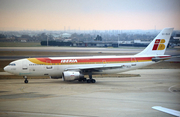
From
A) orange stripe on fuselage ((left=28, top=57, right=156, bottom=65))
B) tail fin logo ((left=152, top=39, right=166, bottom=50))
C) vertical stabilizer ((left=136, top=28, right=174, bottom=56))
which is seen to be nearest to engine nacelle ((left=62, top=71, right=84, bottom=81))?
orange stripe on fuselage ((left=28, top=57, right=156, bottom=65))

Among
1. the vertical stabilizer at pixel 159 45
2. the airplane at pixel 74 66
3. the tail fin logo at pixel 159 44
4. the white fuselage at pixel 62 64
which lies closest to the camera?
the airplane at pixel 74 66

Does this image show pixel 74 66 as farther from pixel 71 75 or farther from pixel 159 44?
pixel 159 44

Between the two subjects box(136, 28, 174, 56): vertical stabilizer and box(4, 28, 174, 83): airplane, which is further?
box(136, 28, 174, 56): vertical stabilizer

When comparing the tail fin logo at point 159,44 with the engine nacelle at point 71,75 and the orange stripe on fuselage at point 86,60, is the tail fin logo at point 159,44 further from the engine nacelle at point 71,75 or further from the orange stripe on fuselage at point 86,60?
the engine nacelle at point 71,75

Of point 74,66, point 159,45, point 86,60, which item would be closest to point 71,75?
point 74,66

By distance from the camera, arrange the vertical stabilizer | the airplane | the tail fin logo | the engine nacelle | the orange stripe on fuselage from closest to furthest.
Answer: the engine nacelle
the airplane
the orange stripe on fuselage
the vertical stabilizer
the tail fin logo

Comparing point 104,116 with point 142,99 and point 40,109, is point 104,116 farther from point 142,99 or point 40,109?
point 142,99

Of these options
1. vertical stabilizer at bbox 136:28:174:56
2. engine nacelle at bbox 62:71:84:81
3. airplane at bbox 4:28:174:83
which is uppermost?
vertical stabilizer at bbox 136:28:174:56

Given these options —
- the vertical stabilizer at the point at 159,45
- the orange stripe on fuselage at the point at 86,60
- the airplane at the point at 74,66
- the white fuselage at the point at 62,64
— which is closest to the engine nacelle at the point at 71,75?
the airplane at the point at 74,66

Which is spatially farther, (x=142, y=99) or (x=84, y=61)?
(x=84, y=61)

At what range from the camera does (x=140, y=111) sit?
55.4 ft

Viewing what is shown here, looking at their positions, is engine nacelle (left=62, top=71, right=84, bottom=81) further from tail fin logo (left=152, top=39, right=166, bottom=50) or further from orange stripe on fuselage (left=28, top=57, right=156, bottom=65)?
tail fin logo (left=152, top=39, right=166, bottom=50)

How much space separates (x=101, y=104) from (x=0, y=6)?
51331mm

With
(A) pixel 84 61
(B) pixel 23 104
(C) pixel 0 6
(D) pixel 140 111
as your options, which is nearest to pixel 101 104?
(D) pixel 140 111
